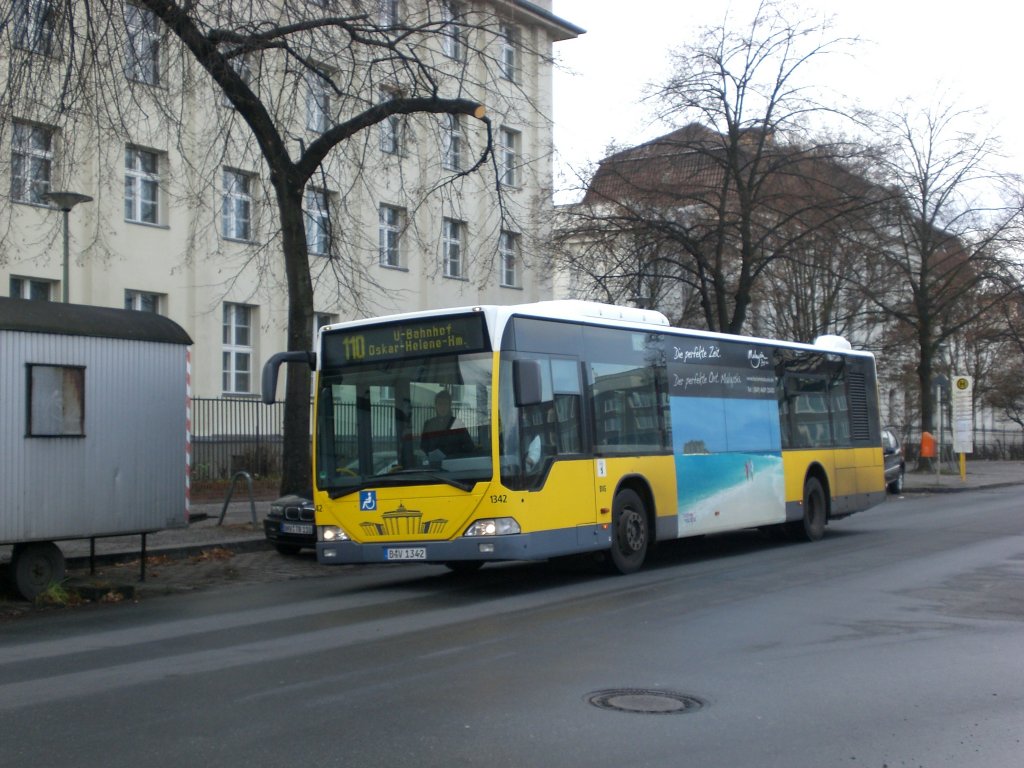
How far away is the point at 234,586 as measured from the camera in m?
14.1

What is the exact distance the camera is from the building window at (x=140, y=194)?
29.4 metres

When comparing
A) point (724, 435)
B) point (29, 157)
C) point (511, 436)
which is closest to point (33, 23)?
point (29, 157)

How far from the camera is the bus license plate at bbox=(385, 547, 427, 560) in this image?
12141 mm

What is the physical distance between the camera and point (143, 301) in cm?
3003

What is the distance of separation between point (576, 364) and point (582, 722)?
708cm

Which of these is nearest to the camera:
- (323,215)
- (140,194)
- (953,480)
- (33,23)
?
(33,23)

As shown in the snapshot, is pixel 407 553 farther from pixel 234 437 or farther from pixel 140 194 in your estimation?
pixel 140 194

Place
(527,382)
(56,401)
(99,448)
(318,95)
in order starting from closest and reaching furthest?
(527,382), (56,401), (99,448), (318,95)

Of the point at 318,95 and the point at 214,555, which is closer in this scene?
the point at 214,555

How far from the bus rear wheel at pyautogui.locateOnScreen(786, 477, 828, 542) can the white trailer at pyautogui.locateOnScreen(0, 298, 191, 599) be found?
913 cm

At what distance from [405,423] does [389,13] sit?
6640 millimetres

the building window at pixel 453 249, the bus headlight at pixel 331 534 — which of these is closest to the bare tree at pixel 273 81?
the bus headlight at pixel 331 534

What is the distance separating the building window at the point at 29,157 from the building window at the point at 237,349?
16209 mm

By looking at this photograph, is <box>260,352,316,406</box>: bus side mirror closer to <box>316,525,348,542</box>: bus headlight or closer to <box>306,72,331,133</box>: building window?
<box>316,525,348,542</box>: bus headlight
